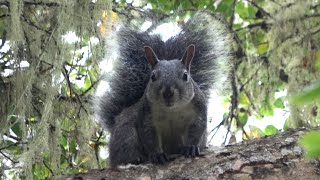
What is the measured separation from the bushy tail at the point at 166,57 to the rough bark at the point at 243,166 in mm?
888

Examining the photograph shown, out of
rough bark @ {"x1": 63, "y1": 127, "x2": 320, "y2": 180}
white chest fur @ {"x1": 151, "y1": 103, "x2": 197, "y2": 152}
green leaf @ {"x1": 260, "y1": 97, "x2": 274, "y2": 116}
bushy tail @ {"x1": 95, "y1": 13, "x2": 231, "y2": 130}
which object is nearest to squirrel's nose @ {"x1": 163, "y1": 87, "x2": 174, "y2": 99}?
white chest fur @ {"x1": 151, "y1": 103, "x2": 197, "y2": 152}

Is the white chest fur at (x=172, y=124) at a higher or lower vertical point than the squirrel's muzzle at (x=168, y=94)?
lower

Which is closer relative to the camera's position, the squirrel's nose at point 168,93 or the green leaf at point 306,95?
the green leaf at point 306,95

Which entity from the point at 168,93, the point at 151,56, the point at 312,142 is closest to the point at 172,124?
the point at 168,93

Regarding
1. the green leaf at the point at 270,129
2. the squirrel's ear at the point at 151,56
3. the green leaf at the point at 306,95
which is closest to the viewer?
the green leaf at the point at 306,95

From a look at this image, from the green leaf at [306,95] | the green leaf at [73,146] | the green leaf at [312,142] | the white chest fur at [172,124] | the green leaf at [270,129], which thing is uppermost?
the green leaf at [270,129]

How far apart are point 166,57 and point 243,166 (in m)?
1.14

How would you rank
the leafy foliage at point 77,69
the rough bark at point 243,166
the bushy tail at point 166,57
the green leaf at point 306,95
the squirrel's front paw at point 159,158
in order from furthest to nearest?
the bushy tail at point 166,57, the leafy foliage at point 77,69, the squirrel's front paw at point 159,158, the rough bark at point 243,166, the green leaf at point 306,95

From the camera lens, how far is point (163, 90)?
2125 millimetres

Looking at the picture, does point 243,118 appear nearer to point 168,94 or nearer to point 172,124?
point 172,124

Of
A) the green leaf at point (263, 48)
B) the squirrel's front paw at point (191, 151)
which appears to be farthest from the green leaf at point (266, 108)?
the squirrel's front paw at point (191, 151)

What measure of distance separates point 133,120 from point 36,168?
1.97 feet

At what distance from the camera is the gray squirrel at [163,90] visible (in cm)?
220

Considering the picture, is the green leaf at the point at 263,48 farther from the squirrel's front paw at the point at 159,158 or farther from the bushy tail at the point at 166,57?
the squirrel's front paw at the point at 159,158
